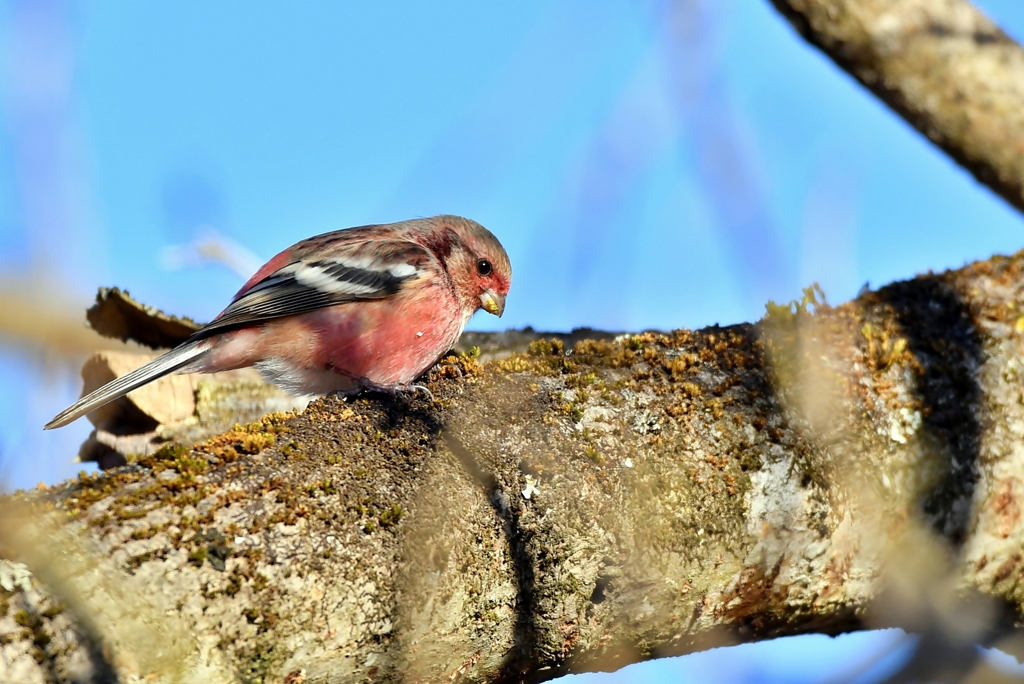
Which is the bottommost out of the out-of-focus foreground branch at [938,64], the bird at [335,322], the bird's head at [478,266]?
the out-of-focus foreground branch at [938,64]

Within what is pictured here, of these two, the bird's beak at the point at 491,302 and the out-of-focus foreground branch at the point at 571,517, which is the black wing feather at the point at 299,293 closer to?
the bird's beak at the point at 491,302

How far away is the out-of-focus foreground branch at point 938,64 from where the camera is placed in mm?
2367

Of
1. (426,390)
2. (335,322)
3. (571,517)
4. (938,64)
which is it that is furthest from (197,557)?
(335,322)

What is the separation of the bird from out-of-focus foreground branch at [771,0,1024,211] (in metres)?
2.82

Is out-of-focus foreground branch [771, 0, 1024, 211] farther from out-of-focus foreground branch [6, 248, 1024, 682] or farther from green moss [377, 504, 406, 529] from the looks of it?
green moss [377, 504, 406, 529]

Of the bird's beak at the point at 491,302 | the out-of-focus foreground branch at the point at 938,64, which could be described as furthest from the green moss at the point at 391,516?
the bird's beak at the point at 491,302

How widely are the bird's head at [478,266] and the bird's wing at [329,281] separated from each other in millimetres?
241

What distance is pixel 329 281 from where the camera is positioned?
521 cm

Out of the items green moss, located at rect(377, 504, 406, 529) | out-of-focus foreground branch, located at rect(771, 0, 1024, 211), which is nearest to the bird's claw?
green moss, located at rect(377, 504, 406, 529)

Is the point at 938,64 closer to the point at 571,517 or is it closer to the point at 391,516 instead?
the point at 571,517

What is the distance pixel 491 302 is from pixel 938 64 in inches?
142

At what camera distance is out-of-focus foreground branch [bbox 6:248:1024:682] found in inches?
87.8

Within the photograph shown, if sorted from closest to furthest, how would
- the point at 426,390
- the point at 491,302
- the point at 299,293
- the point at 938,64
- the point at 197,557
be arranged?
the point at 197,557
the point at 938,64
the point at 426,390
the point at 299,293
the point at 491,302

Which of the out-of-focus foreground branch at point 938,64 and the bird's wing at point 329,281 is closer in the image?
the out-of-focus foreground branch at point 938,64
